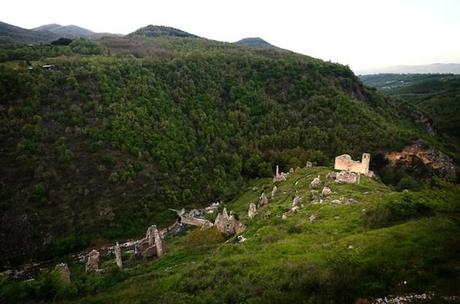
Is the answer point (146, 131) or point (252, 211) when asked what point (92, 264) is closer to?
point (252, 211)

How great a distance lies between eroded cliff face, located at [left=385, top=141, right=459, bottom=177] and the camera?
114812 mm

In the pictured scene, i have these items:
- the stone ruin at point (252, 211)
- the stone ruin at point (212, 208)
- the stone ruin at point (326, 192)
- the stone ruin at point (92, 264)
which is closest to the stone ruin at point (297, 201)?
the stone ruin at point (326, 192)

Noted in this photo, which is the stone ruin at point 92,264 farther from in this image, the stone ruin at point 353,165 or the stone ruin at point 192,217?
the stone ruin at point 353,165

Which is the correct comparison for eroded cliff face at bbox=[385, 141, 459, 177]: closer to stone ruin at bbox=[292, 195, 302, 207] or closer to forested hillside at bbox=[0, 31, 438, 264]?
forested hillside at bbox=[0, 31, 438, 264]

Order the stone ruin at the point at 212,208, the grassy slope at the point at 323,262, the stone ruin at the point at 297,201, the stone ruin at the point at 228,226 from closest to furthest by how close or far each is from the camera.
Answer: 1. the grassy slope at the point at 323,262
2. the stone ruin at the point at 297,201
3. the stone ruin at the point at 228,226
4. the stone ruin at the point at 212,208

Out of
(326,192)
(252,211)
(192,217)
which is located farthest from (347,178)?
(192,217)

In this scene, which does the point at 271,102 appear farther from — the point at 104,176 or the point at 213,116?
the point at 104,176

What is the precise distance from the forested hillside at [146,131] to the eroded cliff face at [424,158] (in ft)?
12.4

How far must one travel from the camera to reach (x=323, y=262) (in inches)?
1308

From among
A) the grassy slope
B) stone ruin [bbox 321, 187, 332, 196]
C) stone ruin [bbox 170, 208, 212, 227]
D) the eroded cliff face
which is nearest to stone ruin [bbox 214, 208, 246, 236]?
the grassy slope

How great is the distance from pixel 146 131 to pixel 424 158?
246 feet

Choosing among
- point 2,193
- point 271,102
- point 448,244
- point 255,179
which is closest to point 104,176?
point 2,193

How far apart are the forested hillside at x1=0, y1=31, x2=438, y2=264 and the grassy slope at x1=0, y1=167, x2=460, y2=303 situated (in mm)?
37494

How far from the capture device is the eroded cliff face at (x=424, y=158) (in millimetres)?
114812
